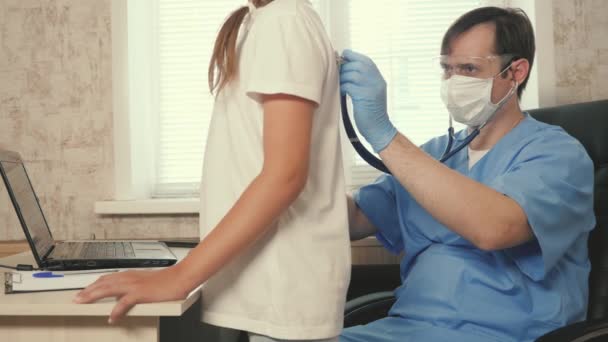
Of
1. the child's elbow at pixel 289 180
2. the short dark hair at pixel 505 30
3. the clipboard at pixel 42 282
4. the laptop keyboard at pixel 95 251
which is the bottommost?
the laptop keyboard at pixel 95 251

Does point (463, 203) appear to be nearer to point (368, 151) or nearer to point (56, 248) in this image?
point (368, 151)

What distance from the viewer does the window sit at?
6.82ft

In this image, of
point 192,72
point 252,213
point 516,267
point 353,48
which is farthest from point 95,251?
point 353,48

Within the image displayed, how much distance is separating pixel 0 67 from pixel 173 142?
65 cm

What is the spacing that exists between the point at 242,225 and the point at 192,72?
157 cm

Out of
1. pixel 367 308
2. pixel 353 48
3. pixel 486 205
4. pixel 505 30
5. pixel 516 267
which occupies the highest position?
pixel 353 48

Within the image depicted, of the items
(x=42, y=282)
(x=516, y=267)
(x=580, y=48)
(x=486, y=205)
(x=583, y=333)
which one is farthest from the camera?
(x=580, y=48)

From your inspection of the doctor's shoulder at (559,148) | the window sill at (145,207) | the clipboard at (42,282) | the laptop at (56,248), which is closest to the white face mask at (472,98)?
the doctor's shoulder at (559,148)

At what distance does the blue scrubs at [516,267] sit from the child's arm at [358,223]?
17cm

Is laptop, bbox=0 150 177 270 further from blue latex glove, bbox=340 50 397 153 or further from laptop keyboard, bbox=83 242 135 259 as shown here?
blue latex glove, bbox=340 50 397 153

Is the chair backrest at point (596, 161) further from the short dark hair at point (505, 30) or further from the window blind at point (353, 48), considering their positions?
the window blind at point (353, 48)

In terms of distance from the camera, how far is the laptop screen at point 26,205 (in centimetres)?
107

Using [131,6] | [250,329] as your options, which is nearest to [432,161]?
[250,329]

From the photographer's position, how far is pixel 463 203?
3.54ft
